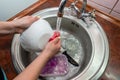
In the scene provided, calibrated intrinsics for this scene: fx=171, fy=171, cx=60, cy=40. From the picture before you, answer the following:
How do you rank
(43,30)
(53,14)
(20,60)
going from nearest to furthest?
(43,30) < (20,60) < (53,14)

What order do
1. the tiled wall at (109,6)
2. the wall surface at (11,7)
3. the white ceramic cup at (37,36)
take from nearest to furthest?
1. the white ceramic cup at (37,36)
2. the wall surface at (11,7)
3. the tiled wall at (109,6)

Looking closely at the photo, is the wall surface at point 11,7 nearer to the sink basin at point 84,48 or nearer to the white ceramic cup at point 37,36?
the sink basin at point 84,48

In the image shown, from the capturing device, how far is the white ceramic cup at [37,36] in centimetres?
65

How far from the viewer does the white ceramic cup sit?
2.14ft

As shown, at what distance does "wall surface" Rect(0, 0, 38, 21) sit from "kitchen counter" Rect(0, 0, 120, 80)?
20 millimetres

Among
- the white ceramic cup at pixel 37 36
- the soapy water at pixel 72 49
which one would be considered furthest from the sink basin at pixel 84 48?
the white ceramic cup at pixel 37 36

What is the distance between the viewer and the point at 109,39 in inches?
32.0

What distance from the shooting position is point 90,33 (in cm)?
81

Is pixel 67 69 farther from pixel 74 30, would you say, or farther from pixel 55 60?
pixel 74 30

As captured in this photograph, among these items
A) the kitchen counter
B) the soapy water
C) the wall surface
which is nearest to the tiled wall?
the kitchen counter

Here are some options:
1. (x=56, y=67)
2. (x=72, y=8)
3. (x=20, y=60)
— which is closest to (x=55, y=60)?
(x=56, y=67)

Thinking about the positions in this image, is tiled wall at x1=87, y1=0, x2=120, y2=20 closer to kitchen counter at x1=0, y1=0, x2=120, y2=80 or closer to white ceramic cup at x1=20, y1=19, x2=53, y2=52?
kitchen counter at x1=0, y1=0, x2=120, y2=80

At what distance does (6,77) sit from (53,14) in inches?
15.2

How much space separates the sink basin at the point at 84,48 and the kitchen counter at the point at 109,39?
1.2 inches
